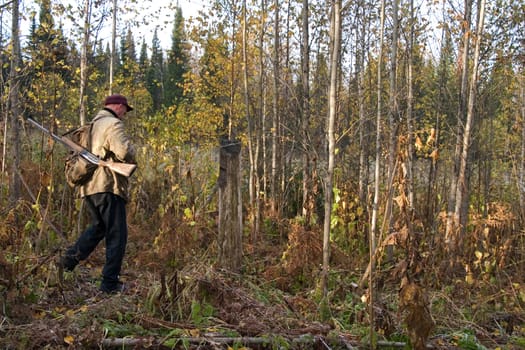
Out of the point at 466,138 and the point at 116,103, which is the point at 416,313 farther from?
the point at 466,138

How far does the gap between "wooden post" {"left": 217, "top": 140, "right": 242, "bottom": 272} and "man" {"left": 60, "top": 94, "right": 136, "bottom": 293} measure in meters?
0.90

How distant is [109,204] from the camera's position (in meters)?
4.33

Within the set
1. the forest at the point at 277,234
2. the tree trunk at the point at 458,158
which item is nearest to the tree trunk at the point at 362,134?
the forest at the point at 277,234

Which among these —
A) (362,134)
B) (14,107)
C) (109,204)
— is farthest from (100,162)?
(362,134)

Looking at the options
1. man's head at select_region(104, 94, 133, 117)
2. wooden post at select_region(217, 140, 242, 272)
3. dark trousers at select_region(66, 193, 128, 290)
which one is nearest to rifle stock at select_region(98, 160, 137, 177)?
dark trousers at select_region(66, 193, 128, 290)

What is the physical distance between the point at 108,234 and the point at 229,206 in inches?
46.2

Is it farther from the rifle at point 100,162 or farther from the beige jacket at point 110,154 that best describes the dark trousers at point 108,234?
the rifle at point 100,162

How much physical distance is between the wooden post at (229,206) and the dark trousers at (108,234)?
972 millimetres

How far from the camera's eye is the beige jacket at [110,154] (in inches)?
171

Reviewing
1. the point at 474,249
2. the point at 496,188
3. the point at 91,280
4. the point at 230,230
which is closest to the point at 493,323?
the point at 474,249

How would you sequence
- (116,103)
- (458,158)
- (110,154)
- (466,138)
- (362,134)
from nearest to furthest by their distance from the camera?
(110,154) → (116,103) → (466,138) → (458,158) → (362,134)

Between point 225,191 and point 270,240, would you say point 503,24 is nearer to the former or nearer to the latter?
point 270,240

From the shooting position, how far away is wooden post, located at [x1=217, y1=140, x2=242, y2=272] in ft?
15.7

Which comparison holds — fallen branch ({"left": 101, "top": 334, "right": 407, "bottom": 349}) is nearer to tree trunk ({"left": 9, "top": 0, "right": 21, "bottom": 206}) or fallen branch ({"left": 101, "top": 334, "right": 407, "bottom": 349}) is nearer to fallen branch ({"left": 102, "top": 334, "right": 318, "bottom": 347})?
fallen branch ({"left": 102, "top": 334, "right": 318, "bottom": 347})
